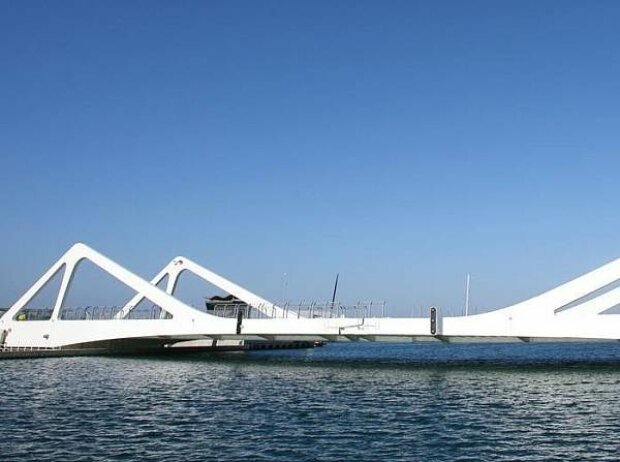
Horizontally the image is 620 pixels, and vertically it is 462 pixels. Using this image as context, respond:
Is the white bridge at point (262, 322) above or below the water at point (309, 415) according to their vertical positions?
above

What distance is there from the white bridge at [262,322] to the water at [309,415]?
3.56m

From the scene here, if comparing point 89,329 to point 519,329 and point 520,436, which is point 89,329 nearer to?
point 519,329

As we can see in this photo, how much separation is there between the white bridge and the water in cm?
356

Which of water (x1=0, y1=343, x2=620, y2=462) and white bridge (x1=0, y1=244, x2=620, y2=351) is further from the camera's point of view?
white bridge (x1=0, y1=244, x2=620, y2=351)

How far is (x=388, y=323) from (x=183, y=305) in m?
18.2

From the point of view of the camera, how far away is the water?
21609mm

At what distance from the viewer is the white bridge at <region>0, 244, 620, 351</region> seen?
48375 millimetres

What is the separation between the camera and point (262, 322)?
190ft

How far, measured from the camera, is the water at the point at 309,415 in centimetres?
2161

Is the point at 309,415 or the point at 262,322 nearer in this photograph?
the point at 309,415

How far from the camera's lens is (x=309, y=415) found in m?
28.2

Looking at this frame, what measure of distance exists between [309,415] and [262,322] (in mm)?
30005

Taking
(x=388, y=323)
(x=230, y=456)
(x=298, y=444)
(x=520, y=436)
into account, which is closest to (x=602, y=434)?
(x=520, y=436)

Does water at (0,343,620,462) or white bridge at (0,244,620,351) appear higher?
white bridge at (0,244,620,351)
